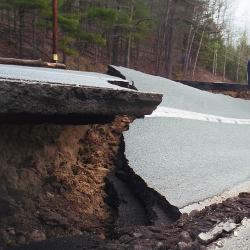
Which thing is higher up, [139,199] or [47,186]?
[47,186]

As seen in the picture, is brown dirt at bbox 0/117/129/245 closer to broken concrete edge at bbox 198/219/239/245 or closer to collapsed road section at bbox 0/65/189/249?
collapsed road section at bbox 0/65/189/249

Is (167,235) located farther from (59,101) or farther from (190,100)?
(190,100)

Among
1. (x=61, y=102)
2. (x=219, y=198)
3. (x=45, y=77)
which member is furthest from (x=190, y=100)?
(x=61, y=102)

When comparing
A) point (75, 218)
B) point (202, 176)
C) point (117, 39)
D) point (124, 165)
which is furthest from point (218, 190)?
point (117, 39)

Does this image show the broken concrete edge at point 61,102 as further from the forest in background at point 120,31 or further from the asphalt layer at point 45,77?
the forest in background at point 120,31

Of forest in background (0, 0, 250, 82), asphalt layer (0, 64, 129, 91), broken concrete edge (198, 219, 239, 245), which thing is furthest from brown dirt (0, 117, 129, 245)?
forest in background (0, 0, 250, 82)

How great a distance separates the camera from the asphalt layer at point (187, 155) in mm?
3387

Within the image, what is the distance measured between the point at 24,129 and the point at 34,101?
720mm

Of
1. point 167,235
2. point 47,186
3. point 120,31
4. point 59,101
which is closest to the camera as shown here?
point 167,235

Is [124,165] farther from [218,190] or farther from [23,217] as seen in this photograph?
[23,217]

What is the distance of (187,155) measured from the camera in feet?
14.2

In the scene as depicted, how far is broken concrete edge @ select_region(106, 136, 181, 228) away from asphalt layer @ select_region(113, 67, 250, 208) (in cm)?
6

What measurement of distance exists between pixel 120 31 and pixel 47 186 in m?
24.3

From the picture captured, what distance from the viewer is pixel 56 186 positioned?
3.17 m
